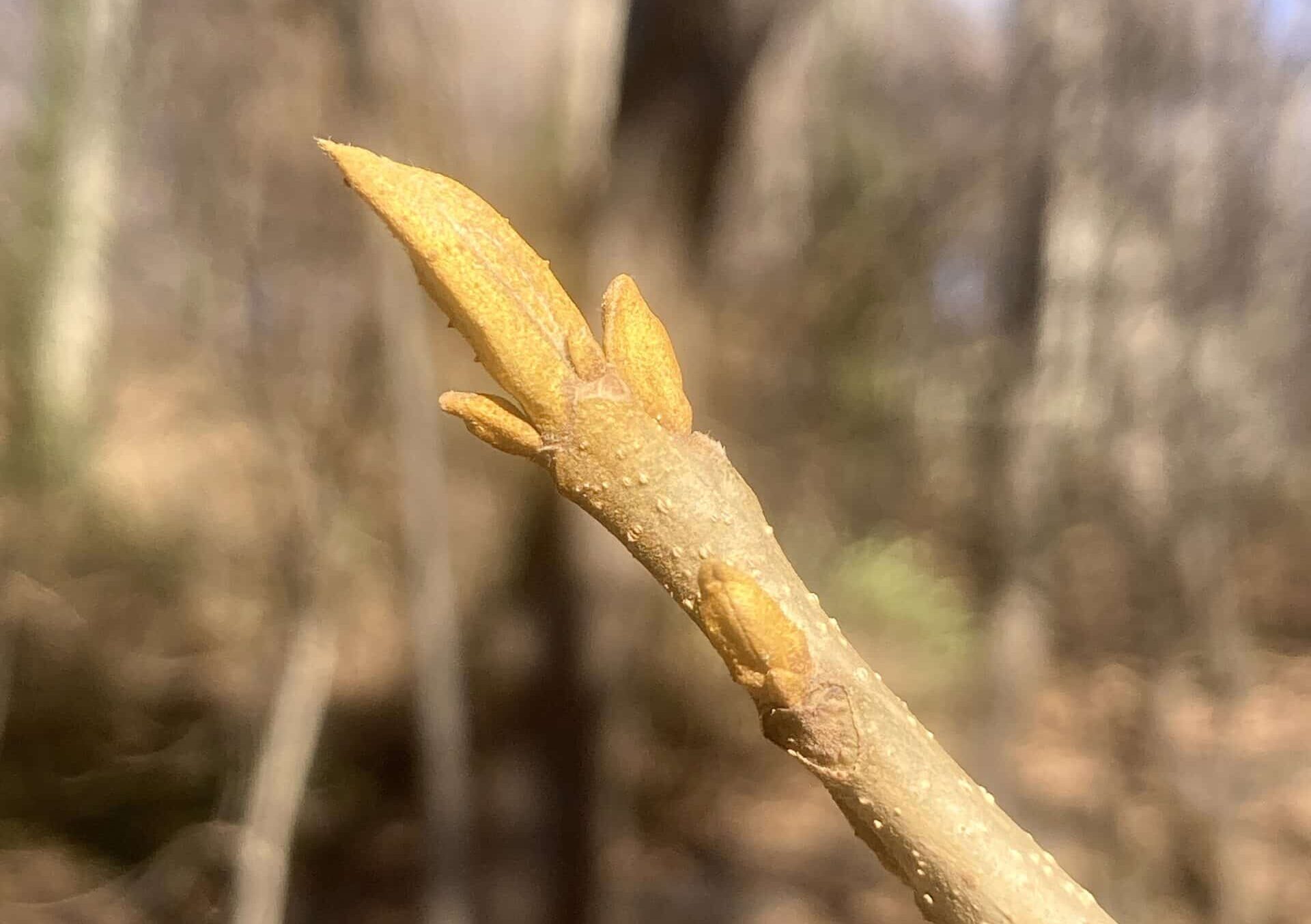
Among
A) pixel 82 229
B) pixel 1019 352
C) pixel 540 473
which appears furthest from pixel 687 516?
pixel 82 229

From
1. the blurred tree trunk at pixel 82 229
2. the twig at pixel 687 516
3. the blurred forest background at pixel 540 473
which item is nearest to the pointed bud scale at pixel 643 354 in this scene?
the twig at pixel 687 516

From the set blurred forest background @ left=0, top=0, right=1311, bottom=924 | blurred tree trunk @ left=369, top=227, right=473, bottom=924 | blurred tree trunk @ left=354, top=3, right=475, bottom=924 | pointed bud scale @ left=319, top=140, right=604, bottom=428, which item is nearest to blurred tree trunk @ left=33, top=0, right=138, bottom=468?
blurred forest background @ left=0, top=0, right=1311, bottom=924

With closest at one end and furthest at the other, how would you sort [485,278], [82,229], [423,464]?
1. [485,278]
2. [423,464]
3. [82,229]

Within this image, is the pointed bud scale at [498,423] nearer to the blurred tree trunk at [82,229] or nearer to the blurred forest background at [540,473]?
the blurred forest background at [540,473]

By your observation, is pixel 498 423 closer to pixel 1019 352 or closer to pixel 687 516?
pixel 687 516

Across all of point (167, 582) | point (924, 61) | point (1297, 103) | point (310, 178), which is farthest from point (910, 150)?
point (167, 582)

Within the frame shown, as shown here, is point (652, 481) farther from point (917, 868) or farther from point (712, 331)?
point (712, 331)
